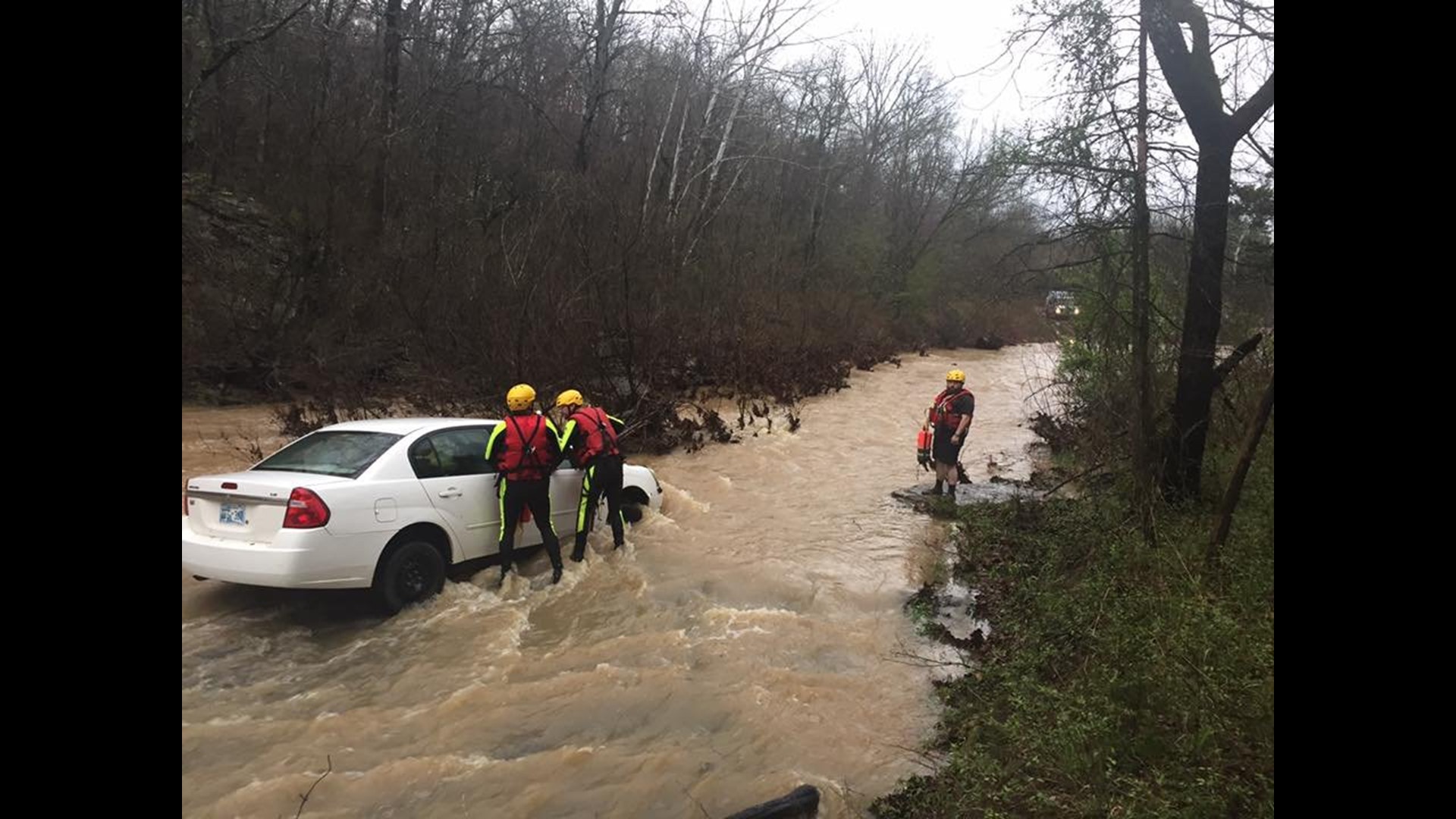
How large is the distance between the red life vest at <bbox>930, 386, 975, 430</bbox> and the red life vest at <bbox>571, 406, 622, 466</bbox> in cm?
490

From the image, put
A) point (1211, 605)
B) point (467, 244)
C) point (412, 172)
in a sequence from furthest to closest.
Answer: point (412, 172)
point (467, 244)
point (1211, 605)

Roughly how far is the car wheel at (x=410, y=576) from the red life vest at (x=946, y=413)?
6.72 m

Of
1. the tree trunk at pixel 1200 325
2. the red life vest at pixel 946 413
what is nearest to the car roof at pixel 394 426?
the red life vest at pixel 946 413

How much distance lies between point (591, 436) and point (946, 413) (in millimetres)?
5159

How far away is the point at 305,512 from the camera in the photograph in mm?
5395

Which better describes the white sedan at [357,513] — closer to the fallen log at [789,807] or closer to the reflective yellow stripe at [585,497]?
the reflective yellow stripe at [585,497]

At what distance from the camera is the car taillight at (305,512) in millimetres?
5367
